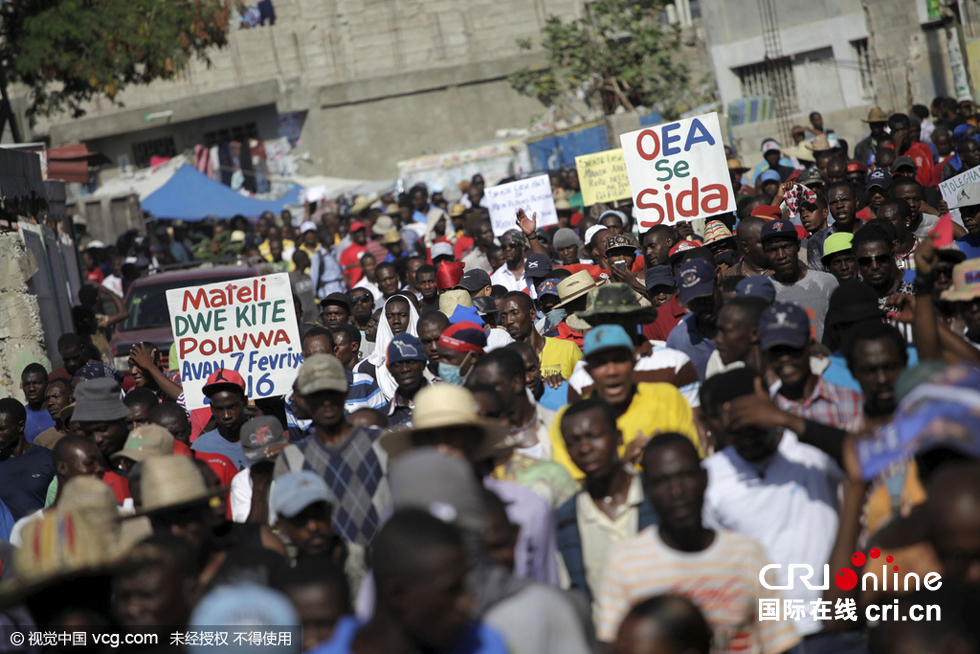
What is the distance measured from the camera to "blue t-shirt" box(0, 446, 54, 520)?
22.4 ft

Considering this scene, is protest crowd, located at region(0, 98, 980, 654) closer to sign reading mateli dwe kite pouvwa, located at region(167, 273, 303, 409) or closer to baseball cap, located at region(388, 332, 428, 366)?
baseball cap, located at region(388, 332, 428, 366)

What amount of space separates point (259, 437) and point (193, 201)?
2241 cm

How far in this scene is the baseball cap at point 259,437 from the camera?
577 cm

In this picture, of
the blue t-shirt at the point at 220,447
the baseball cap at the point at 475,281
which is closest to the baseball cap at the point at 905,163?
the baseball cap at the point at 475,281

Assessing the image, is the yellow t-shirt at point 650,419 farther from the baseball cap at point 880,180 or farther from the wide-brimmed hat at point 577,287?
the baseball cap at point 880,180

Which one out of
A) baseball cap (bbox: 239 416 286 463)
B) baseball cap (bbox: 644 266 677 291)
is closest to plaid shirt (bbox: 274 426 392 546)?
baseball cap (bbox: 239 416 286 463)

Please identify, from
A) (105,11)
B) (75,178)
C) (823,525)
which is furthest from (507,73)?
(823,525)

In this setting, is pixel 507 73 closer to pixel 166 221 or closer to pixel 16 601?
pixel 166 221

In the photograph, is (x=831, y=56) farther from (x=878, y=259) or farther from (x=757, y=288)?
(x=757, y=288)

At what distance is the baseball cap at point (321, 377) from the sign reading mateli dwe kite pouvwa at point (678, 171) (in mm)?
5092

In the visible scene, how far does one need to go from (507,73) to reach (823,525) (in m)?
31.3

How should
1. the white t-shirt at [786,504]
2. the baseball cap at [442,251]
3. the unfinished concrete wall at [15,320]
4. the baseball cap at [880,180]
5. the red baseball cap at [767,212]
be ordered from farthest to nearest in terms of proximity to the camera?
1. the baseball cap at [442,251]
2. the unfinished concrete wall at [15,320]
3. the baseball cap at [880,180]
4. the red baseball cap at [767,212]
5. the white t-shirt at [786,504]

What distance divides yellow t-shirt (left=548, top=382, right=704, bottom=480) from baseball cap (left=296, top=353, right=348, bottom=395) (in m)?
1.08

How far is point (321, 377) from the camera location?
5.36 m
